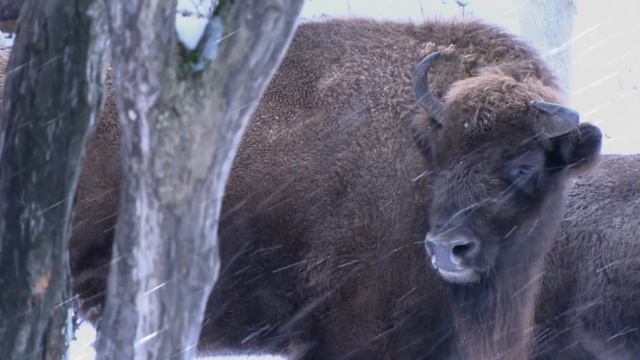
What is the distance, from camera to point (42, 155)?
3686 mm

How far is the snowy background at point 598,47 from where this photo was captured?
16.5 metres

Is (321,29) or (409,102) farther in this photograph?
(321,29)

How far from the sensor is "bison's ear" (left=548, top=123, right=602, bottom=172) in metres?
5.38

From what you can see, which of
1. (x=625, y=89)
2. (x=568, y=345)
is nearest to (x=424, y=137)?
(x=568, y=345)

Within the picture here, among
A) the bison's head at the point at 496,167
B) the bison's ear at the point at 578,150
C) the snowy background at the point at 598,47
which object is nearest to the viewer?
the bison's head at the point at 496,167

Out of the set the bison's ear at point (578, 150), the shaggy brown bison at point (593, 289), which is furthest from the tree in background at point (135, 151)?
the shaggy brown bison at point (593, 289)

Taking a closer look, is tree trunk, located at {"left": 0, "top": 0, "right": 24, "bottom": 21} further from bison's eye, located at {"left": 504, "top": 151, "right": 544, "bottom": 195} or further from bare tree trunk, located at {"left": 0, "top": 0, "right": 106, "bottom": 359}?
bison's eye, located at {"left": 504, "top": 151, "right": 544, "bottom": 195}

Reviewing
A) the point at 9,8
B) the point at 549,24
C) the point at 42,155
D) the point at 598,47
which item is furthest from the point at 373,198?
the point at 598,47

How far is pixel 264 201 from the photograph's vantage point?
607 cm

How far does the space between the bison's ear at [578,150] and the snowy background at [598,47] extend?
9.24 metres

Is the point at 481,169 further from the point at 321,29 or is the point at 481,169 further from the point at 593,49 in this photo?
the point at 593,49

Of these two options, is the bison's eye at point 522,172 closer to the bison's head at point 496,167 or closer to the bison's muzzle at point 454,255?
the bison's head at point 496,167

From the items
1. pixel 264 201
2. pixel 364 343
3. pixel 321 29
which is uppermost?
pixel 321 29

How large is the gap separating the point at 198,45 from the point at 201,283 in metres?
0.78
